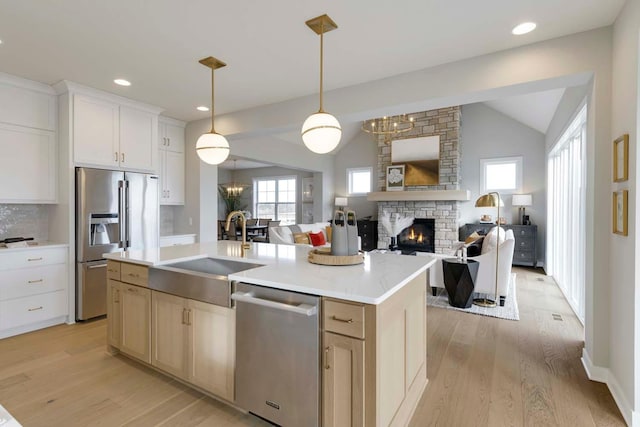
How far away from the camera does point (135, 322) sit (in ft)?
8.32

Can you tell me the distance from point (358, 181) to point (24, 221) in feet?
23.7

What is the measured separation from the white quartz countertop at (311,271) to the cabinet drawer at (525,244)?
17.5 feet

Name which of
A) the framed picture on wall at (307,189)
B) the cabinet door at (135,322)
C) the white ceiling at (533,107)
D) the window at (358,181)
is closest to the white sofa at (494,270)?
the white ceiling at (533,107)

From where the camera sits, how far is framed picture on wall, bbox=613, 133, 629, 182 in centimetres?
202

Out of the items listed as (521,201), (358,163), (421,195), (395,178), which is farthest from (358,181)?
(521,201)

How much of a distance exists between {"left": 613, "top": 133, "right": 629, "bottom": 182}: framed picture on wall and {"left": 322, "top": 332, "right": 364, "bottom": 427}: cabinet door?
2.02m

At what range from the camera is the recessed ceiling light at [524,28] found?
2.36 metres

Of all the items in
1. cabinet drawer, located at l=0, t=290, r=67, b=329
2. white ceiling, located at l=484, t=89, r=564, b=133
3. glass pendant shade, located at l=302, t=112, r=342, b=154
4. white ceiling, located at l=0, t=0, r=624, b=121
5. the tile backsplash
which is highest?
white ceiling, located at l=484, t=89, r=564, b=133

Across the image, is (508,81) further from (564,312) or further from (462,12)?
(564,312)

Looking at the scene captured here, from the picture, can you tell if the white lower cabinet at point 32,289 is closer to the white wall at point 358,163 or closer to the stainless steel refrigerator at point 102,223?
the stainless steel refrigerator at point 102,223

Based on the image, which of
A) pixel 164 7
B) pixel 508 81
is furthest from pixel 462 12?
pixel 164 7

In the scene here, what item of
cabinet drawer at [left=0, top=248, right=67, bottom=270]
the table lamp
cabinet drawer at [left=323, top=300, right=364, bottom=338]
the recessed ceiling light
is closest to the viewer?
cabinet drawer at [left=323, top=300, right=364, bottom=338]

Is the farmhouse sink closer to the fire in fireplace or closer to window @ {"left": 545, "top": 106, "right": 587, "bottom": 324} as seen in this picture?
window @ {"left": 545, "top": 106, "right": 587, "bottom": 324}

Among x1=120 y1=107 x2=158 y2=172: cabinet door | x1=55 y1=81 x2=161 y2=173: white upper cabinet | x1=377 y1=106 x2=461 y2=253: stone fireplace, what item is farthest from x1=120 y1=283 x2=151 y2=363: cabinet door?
x1=377 y1=106 x2=461 y2=253: stone fireplace
